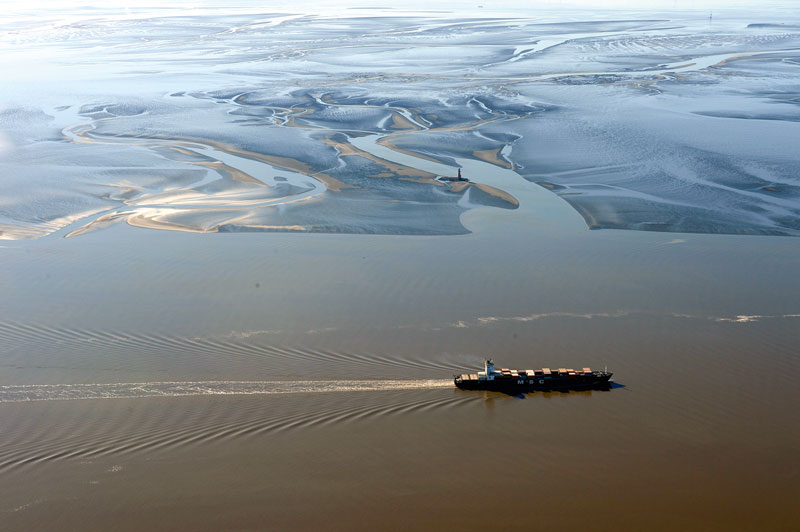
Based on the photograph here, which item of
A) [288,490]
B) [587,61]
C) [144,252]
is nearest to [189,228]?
[144,252]

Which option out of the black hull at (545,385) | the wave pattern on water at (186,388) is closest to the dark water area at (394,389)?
the wave pattern on water at (186,388)

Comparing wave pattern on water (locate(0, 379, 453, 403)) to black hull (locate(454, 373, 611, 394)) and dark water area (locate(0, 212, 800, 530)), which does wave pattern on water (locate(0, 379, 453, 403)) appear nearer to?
dark water area (locate(0, 212, 800, 530))

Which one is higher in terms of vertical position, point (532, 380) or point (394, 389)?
point (532, 380)

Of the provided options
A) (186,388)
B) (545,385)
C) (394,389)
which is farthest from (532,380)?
(186,388)

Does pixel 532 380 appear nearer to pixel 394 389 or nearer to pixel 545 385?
pixel 545 385

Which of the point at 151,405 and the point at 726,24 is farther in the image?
the point at 726,24

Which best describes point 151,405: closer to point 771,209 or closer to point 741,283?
point 741,283
